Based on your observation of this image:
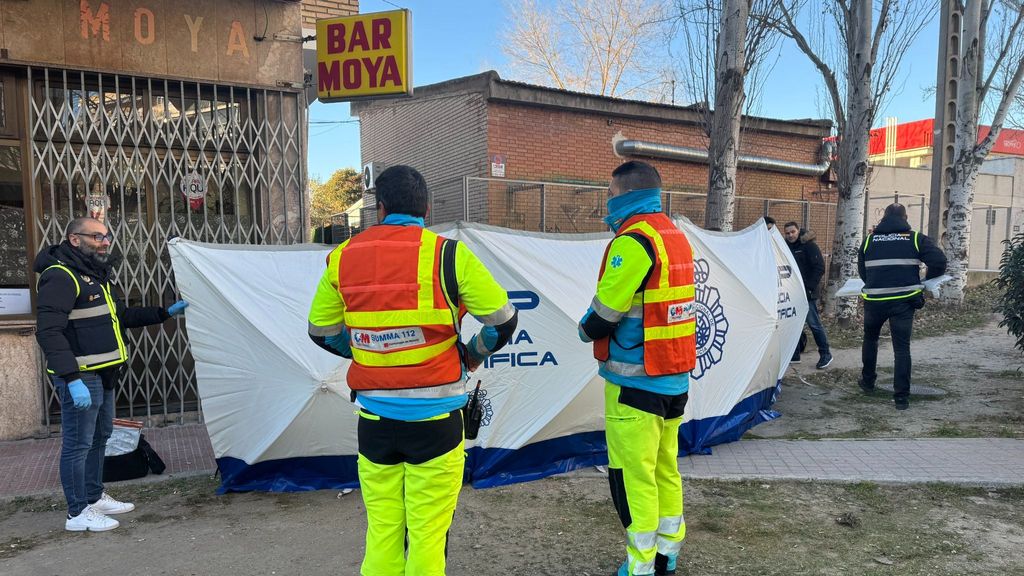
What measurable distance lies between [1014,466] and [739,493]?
85.4 inches

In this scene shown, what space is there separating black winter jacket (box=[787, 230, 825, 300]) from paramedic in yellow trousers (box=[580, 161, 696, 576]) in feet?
20.1

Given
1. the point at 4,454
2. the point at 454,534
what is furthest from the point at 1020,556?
the point at 4,454

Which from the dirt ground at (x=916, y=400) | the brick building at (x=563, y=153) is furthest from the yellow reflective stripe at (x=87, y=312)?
the brick building at (x=563, y=153)

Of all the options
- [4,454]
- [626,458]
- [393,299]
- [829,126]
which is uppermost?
[829,126]

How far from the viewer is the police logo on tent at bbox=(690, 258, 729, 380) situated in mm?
5066

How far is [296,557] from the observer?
353cm

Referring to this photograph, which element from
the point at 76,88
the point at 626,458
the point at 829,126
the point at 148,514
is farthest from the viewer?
the point at 829,126

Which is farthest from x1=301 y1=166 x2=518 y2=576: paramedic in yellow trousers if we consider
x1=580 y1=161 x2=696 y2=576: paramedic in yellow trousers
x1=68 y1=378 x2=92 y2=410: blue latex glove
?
x1=68 y1=378 x2=92 y2=410: blue latex glove

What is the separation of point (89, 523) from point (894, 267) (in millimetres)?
7007

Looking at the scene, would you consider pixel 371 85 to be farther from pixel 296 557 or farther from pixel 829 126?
pixel 829 126

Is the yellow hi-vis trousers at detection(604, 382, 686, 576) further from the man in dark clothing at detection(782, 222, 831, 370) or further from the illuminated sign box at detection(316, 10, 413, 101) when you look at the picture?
the man in dark clothing at detection(782, 222, 831, 370)

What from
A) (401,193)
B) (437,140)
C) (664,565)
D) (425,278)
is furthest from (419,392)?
(437,140)

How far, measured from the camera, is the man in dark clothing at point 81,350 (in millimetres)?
3703

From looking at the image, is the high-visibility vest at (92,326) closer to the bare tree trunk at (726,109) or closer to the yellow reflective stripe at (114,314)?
the yellow reflective stripe at (114,314)
